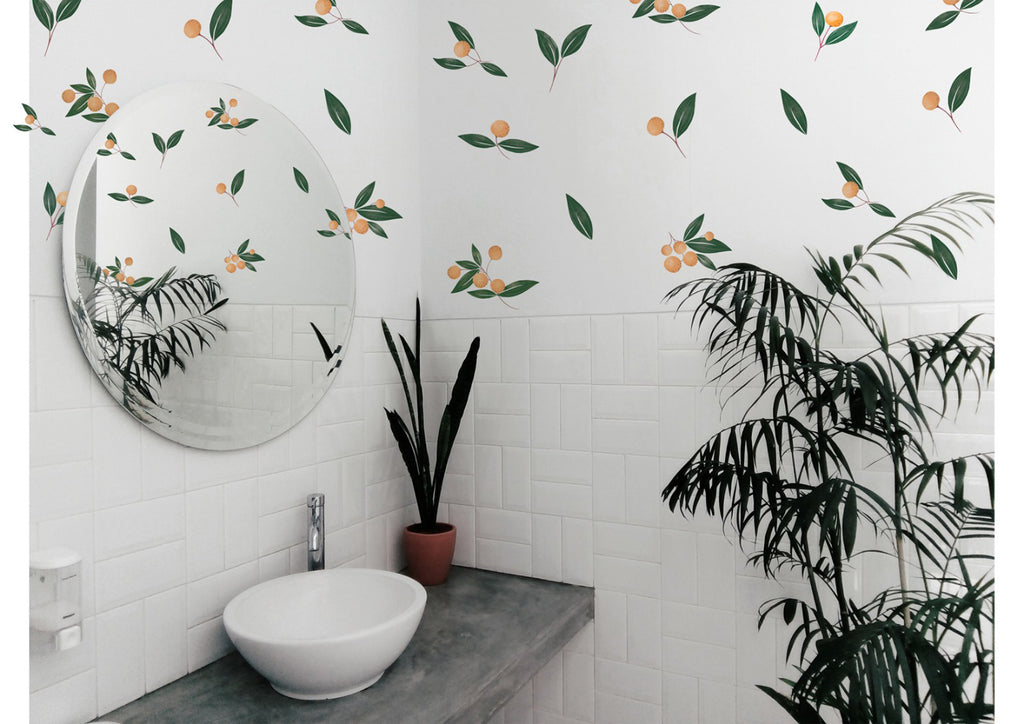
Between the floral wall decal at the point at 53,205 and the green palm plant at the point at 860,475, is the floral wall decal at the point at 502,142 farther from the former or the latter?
the floral wall decal at the point at 53,205

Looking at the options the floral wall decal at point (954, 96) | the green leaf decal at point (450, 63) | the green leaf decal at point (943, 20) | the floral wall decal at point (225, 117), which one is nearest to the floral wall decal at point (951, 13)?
the green leaf decal at point (943, 20)

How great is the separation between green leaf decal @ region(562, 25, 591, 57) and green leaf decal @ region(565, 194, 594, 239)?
413 millimetres

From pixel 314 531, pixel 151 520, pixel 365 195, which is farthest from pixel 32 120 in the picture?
pixel 314 531

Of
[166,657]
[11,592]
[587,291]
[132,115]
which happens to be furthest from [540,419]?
[11,592]

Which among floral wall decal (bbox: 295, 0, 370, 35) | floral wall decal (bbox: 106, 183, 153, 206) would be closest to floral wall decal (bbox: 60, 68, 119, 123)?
floral wall decal (bbox: 106, 183, 153, 206)

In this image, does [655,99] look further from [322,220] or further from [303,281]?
[303,281]

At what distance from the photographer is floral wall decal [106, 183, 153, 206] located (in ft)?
3.97

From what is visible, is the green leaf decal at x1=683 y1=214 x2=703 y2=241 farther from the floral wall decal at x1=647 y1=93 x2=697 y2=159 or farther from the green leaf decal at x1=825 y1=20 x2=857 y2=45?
the green leaf decal at x1=825 y1=20 x2=857 y2=45

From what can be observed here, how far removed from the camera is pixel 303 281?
1628 mm

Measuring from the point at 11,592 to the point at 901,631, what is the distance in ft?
3.89

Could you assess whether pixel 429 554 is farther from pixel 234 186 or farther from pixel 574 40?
pixel 574 40

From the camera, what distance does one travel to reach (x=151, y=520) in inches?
50.1

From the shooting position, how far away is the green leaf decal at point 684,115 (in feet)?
5.54

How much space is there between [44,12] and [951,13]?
1.82 meters
